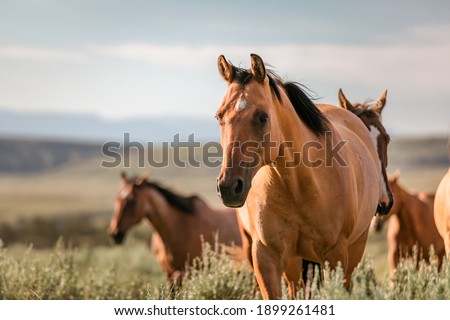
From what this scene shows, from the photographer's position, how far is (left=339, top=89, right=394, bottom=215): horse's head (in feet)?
18.9

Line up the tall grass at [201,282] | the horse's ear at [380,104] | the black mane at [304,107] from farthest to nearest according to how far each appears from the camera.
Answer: the horse's ear at [380,104], the black mane at [304,107], the tall grass at [201,282]

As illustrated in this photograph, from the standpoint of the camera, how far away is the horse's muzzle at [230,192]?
397 cm

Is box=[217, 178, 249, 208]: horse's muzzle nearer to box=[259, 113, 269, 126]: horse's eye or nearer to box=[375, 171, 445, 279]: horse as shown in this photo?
box=[259, 113, 269, 126]: horse's eye

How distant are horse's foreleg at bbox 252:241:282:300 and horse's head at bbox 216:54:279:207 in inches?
23.1

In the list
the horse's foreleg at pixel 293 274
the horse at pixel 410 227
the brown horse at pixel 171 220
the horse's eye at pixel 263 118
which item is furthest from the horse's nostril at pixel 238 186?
the brown horse at pixel 171 220

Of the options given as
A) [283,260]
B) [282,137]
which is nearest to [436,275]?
[283,260]

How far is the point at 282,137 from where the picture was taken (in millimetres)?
4551

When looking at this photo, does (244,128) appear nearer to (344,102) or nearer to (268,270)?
(268,270)

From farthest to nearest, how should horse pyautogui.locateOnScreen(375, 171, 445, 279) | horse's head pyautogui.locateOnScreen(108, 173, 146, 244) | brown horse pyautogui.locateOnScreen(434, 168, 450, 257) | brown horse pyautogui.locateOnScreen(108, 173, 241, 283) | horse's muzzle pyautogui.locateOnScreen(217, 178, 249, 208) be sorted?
horse's head pyautogui.locateOnScreen(108, 173, 146, 244), brown horse pyautogui.locateOnScreen(108, 173, 241, 283), horse pyautogui.locateOnScreen(375, 171, 445, 279), brown horse pyautogui.locateOnScreen(434, 168, 450, 257), horse's muzzle pyautogui.locateOnScreen(217, 178, 249, 208)

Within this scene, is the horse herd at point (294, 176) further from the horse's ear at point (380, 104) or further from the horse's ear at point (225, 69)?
the horse's ear at point (380, 104)

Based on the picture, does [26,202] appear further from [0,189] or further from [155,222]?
[155,222]

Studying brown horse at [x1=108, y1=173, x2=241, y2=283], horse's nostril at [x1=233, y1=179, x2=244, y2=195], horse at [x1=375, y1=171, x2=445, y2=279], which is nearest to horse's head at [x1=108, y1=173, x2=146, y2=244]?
brown horse at [x1=108, y1=173, x2=241, y2=283]
